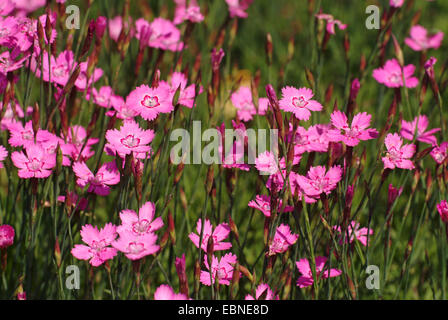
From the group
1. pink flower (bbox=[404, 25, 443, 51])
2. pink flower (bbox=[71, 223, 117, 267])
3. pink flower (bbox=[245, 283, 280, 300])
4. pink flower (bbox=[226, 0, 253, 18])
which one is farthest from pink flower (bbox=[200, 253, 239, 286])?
pink flower (bbox=[404, 25, 443, 51])

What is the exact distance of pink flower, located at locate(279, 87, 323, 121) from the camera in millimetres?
1298

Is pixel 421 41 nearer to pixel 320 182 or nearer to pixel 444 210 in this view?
pixel 444 210

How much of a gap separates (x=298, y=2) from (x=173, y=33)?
1904 mm

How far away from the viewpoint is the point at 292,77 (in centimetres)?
288

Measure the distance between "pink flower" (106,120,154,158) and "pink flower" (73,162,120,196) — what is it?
76 millimetres

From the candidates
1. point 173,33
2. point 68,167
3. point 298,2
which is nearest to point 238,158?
point 68,167

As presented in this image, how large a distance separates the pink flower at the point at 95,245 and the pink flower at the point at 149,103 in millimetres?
289

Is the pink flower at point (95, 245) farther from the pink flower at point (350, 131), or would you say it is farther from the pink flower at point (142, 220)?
the pink flower at point (350, 131)

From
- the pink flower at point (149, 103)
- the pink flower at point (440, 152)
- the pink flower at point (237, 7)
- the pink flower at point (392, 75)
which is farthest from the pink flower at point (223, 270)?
the pink flower at point (237, 7)

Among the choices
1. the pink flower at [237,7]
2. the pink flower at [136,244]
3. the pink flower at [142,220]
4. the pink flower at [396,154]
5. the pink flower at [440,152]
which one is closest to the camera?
the pink flower at [136,244]

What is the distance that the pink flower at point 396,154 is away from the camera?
1.34 metres

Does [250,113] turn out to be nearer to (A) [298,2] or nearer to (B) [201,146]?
(B) [201,146]

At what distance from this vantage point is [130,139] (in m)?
1.33

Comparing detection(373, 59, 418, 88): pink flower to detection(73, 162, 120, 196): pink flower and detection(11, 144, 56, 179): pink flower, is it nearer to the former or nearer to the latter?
detection(73, 162, 120, 196): pink flower
